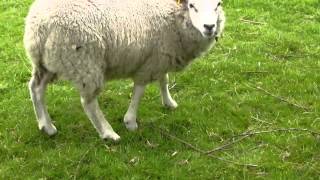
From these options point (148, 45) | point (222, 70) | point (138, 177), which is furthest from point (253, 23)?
point (138, 177)

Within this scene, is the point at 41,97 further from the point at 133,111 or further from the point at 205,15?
the point at 205,15

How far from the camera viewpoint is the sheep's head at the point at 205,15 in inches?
218

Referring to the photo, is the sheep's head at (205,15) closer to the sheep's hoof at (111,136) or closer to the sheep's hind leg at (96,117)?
the sheep's hind leg at (96,117)

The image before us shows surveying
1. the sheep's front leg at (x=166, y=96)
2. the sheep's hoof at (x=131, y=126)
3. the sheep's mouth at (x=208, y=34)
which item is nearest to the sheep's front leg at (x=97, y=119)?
the sheep's hoof at (x=131, y=126)

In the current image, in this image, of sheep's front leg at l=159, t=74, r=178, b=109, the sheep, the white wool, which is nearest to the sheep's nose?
the sheep

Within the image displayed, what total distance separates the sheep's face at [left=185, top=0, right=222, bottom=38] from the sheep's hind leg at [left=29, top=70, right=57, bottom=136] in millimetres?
1672

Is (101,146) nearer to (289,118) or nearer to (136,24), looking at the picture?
(136,24)

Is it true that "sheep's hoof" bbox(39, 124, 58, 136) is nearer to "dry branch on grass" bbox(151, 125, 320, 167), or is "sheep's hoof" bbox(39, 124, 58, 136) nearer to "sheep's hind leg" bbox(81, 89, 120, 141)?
"sheep's hind leg" bbox(81, 89, 120, 141)

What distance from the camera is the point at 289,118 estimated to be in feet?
21.2

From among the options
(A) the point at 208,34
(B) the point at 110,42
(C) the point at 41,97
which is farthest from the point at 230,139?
(C) the point at 41,97

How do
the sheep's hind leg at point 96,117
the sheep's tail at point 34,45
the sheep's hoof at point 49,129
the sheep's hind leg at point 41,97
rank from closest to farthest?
1. the sheep's tail at point 34,45
2. the sheep's hind leg at point 96,117
3. the sheep's hind leg at point 41,97
4. the sheep's hoof at point 49,129

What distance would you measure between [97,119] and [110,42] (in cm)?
89

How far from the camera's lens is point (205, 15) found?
5.61m

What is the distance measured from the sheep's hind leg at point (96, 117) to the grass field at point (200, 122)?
105 mm
